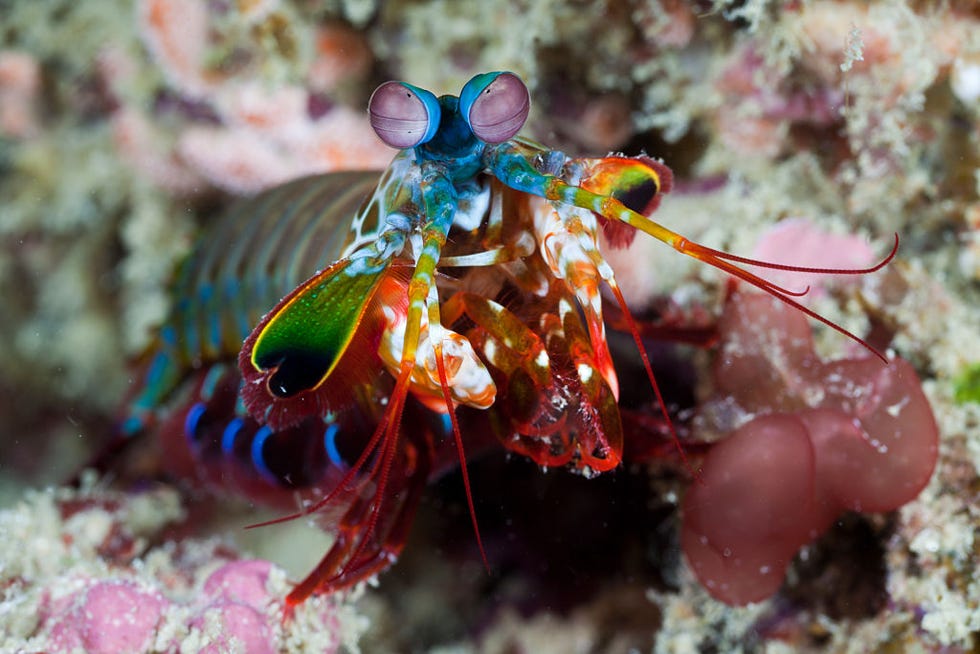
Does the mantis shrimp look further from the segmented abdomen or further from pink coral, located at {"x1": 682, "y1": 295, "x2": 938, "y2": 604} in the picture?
pink coral, located at {"x1": 682, "y1": 295, "x2": 938, "y2": 604}

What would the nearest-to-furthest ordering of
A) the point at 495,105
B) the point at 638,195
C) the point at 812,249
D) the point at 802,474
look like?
the point at 495,105
the point at 638,195
the point at 802,474
the point at 812,249

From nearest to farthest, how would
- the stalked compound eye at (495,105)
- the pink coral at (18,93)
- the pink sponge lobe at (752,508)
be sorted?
the stalked compound eye at (495,105), the pink sponge lobe at (752,508), the pink coral at (18,93)

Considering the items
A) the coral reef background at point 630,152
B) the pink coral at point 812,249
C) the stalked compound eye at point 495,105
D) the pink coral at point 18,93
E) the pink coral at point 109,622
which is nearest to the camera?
the stalked compound eye at point 495,105

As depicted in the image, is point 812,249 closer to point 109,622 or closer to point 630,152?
point 630,152

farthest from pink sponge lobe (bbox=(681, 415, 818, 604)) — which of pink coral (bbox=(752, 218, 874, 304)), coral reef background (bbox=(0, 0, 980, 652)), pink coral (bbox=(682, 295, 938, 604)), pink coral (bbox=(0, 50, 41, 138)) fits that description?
pink coral (bbox=(0, 50, 41, 138))

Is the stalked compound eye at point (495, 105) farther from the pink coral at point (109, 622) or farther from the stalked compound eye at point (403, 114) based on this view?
the pink coral at point (109, 622)

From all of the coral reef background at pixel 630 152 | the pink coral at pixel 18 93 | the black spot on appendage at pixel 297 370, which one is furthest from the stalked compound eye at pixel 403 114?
the pink coral at pixel 18 93

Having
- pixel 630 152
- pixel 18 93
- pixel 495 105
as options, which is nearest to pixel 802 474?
pixel 495 105
